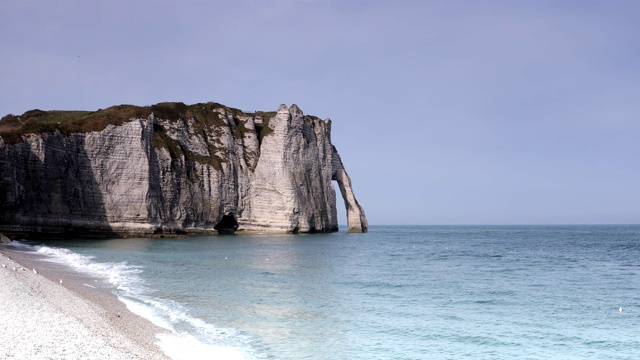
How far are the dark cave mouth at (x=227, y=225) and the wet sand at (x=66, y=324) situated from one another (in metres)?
57.6

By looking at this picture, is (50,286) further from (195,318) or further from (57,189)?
(57,189)

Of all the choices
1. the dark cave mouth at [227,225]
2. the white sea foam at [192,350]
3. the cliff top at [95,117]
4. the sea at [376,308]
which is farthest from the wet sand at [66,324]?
the dark cave mouth at [227,225]

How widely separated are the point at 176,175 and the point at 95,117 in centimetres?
1214

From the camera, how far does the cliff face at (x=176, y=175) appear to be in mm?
54625

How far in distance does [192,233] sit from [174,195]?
19.8ft

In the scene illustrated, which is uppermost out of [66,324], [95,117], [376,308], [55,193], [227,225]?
[95,117]

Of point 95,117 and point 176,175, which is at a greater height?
point 95,117

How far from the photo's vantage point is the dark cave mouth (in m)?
77.5

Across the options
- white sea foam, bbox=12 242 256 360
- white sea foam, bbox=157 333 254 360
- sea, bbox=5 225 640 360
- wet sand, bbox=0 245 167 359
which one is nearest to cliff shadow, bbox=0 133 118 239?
sea, bbox=5 225 640 360

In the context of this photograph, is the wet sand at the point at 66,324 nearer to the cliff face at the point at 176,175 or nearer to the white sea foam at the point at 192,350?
the white sea foam at the point at 192,350

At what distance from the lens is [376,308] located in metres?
18.2

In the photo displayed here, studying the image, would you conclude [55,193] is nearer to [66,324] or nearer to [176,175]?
[176,175]

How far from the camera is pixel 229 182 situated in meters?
74.8

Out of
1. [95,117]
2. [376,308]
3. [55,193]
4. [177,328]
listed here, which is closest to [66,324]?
[177,328]
